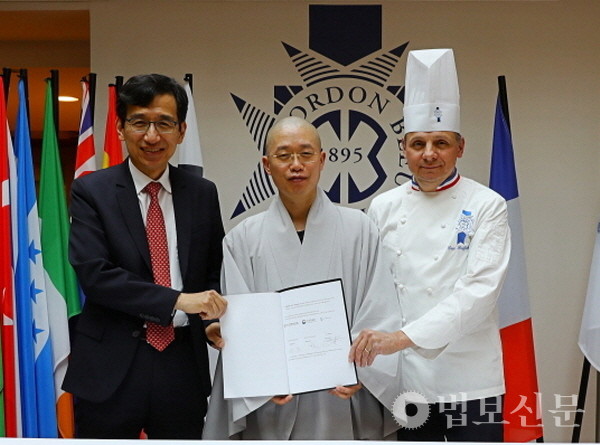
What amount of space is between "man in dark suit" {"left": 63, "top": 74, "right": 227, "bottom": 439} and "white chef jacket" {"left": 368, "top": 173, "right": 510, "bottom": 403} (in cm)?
57

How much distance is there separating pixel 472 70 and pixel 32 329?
2412 millimetres

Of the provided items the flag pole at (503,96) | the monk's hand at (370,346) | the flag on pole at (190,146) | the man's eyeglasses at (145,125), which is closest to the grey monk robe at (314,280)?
the monk's hand at (370,346)

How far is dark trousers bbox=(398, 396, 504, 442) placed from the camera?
2244 millimetres

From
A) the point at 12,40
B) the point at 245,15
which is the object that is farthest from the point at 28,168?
the point at 12,40

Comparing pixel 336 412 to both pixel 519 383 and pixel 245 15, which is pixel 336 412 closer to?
pixel 519 383

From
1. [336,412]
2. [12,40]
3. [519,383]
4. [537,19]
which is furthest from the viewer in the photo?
[12,40]

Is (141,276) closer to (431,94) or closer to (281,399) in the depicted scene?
(281,399)

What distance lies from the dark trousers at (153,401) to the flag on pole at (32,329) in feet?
3.59

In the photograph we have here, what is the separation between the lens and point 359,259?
212 centimetres

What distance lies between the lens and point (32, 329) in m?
3.27

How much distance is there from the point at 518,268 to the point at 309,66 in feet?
4.70

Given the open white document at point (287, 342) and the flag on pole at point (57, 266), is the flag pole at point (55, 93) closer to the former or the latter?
the flag on pole at point (57, 266)

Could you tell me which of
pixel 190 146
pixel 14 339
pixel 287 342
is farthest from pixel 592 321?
pixel 14 339

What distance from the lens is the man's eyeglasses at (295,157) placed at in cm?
208
